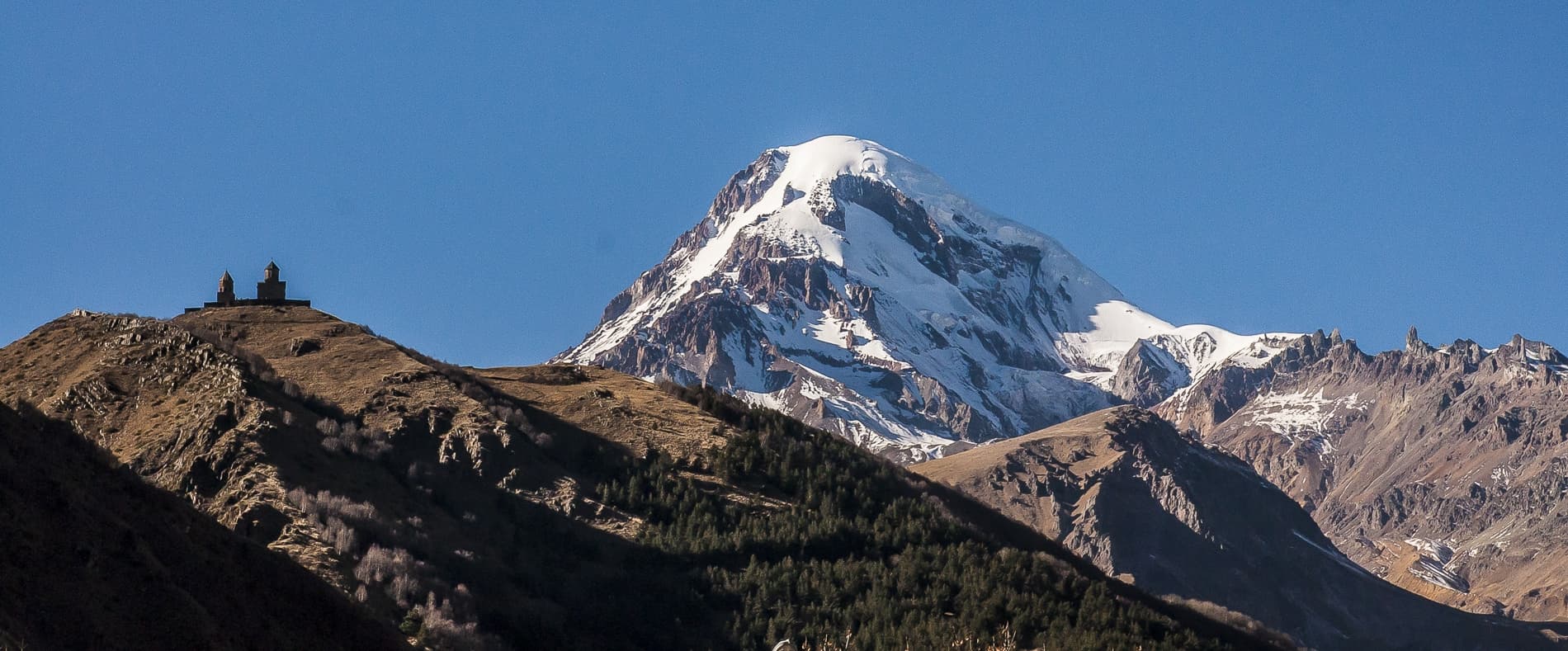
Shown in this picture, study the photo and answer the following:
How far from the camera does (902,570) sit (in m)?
84.2

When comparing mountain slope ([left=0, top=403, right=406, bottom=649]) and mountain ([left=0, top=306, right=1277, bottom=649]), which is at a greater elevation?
mountain ([left=0, top=306, right=1277, bottom=649])

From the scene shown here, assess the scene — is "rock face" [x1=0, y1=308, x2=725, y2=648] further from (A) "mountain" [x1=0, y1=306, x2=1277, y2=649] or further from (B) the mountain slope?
(B) the mountain slope

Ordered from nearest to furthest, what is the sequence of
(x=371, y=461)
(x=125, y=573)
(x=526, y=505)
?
(x=125, y=573)
(x=371, y=461)
(x=526, y=505)

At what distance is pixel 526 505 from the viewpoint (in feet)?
281

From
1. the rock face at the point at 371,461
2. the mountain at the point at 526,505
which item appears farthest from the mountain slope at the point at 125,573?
the rock face at the point at 371,461

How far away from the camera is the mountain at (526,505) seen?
7206 centimetres

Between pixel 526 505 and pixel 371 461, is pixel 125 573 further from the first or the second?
pixel 526 505

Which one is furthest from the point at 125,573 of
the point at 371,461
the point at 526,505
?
the point at 526,505

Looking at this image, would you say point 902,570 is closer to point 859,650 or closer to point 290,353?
point 859,650

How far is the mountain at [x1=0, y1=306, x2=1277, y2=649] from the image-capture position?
236 ft

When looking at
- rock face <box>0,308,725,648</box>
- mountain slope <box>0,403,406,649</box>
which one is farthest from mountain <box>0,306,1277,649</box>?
mountain slope <box>0,403,406,649</box>

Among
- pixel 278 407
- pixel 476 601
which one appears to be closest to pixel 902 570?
pixel 476 601

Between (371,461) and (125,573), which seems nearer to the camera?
(125,573)

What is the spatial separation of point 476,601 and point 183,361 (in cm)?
2175
